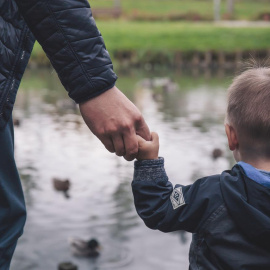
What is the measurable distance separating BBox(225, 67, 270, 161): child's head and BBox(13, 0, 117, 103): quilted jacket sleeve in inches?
18.1

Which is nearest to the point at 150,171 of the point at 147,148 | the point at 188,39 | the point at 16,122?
the point at 147,148

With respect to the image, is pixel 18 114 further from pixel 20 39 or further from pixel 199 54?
pixel 199 54

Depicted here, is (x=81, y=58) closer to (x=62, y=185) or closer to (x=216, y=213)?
(x=216, y=213)

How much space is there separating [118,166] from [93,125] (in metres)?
4.77

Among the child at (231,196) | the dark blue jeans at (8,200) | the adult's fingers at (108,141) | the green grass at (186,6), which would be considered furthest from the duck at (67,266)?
the green grass at (186,6)

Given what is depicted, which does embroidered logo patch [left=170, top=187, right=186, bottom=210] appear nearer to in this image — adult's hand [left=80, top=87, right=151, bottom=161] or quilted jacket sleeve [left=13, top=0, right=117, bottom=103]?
adult's hand [left=80, top=87, right=151, bottom=161]

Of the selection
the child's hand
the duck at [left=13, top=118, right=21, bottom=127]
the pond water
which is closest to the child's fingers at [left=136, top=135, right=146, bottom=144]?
the child's hand

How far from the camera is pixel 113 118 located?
6.12ft

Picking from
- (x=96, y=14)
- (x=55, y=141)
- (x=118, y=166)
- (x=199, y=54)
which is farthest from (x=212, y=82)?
(x=96, y=14)

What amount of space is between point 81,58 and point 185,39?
2324cm

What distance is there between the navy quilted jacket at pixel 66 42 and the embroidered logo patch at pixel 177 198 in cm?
42

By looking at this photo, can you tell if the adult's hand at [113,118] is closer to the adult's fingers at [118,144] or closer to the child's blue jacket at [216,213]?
the adult's fingers at [118,144]

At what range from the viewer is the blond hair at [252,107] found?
196 centimetres

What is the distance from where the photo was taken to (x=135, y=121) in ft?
6.32
